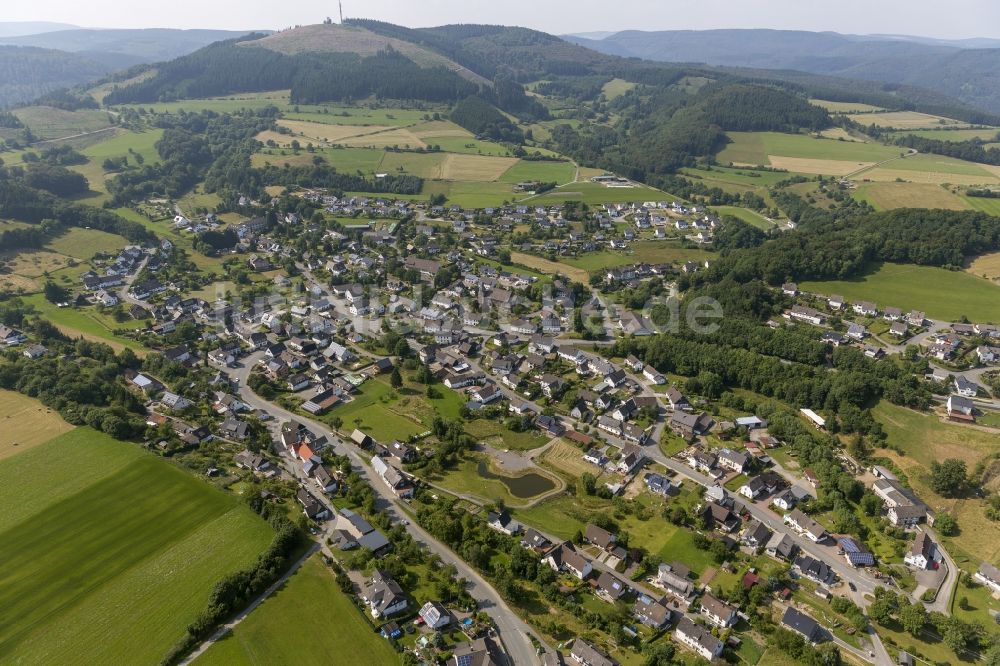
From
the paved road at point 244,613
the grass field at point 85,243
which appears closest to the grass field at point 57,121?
the grass field at point 85,243

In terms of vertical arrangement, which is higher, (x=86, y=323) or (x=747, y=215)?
(x=747, y=215)

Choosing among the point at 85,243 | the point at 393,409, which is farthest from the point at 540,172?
the point at 393,409

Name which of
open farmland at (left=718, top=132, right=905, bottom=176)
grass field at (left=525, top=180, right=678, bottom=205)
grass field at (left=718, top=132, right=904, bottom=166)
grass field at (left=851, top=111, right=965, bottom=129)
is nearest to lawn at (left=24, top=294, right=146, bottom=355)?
grass field at (left=525, top=180, right=678, bottom=205)

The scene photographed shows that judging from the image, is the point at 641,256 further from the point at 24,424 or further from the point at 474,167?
the point at 24,424

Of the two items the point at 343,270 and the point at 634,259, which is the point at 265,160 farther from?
the point at 634,259

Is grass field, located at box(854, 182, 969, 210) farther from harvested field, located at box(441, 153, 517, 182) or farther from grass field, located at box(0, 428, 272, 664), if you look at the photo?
grass field, located at box(0, 428, 272, 664)
